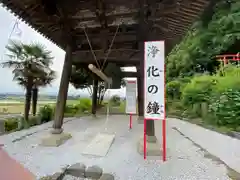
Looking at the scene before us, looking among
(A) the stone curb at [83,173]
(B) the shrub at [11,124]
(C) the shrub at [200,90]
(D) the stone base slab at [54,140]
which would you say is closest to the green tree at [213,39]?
(C) the shrub at [200,90]

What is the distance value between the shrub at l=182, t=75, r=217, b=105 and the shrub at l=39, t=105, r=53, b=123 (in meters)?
6.74

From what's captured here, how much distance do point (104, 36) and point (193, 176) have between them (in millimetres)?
3576

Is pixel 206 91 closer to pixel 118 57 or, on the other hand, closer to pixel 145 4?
pixel 118 57

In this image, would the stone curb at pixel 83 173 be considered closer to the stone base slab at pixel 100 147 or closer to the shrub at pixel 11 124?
the stone base slab at pixel 100 147

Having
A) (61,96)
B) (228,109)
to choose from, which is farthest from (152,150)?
(228,109)

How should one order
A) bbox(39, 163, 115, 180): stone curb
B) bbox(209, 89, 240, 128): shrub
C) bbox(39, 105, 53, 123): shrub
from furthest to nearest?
1. bbox(39, 105, 53, 123): shrub
2. bbox(209, 89, 240, 128): shrub
3. bbox(39, 163, 115, 180): stone curb

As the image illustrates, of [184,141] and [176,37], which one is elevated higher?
[176,37]

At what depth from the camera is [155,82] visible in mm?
3326

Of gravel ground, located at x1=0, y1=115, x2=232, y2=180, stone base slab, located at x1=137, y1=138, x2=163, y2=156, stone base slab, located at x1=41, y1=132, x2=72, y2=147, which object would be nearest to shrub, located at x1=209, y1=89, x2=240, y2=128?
gravel ground, located at x1=0, y1=115, x2=232, y2=180

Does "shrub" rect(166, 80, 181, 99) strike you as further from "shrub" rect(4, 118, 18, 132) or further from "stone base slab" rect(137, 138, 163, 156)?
"shrub" rect(4, 118, 18, 132)

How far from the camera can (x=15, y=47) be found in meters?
8.50

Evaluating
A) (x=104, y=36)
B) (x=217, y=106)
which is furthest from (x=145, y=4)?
(x=217, y=106)

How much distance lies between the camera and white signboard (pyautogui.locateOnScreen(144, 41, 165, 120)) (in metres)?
3.31

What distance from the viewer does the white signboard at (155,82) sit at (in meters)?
3.31
